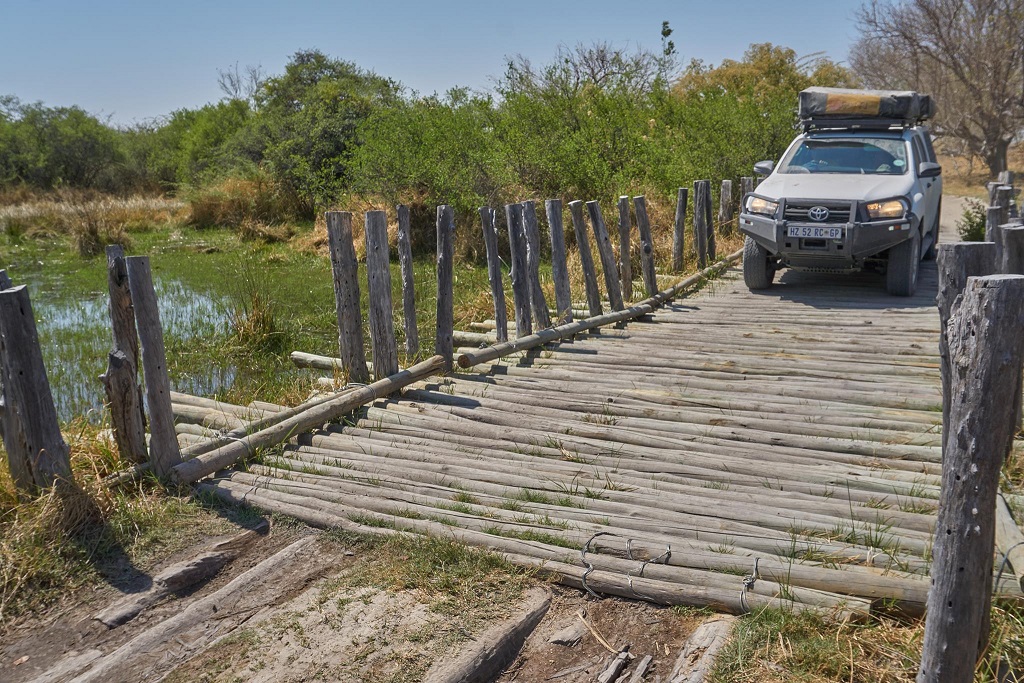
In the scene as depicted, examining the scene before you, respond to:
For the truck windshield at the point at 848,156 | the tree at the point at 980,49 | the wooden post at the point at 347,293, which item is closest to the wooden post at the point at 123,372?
the wooden post at the point at 347,293

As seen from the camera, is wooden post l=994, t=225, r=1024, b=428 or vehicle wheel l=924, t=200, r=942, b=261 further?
vehicle wheel l=924, t=200, r=942, b=261

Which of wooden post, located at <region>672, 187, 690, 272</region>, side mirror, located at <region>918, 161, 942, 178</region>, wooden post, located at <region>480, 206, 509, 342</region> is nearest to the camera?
wooden post, located at <region>480, 206, 509, 342</region>

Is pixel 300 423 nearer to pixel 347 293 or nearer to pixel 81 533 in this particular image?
pixel 347 293

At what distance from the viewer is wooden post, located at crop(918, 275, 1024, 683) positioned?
254 cm

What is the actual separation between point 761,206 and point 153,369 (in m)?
6.51

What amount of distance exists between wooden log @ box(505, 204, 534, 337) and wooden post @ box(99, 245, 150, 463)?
146 inches

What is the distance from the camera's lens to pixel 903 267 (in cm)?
939

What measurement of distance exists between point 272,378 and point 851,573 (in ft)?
21.9

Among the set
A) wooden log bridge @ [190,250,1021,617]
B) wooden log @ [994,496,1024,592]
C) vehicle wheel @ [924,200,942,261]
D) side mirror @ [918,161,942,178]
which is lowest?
wooden log bridge @ [190,250,1021,617]

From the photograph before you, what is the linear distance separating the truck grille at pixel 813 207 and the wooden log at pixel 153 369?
6383mm

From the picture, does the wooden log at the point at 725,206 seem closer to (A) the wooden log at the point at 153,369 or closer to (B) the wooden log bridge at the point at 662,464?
(B) the wooden log bridge at the point at 662,464

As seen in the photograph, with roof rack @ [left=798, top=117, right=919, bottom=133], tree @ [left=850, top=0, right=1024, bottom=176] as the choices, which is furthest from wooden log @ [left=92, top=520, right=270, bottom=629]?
tree @ [left=850, top=0, right=1024, bottom=176]

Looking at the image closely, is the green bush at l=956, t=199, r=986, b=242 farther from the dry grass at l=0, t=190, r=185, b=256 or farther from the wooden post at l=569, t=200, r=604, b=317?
the dry grass at l=0, t=190, r=185, b=256

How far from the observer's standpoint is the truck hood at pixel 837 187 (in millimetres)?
8828
